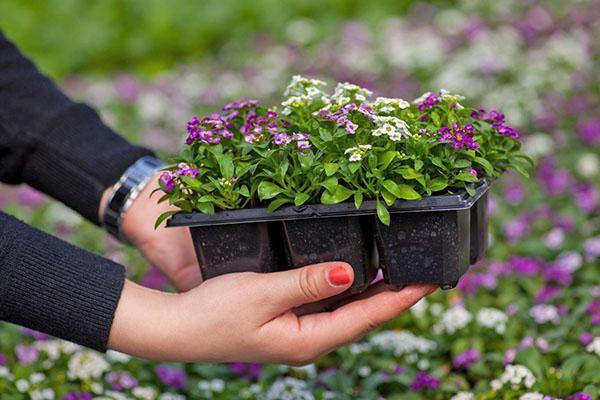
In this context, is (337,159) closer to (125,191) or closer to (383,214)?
(383,214)

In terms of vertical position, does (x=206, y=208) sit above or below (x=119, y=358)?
above

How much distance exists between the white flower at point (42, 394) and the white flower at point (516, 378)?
1.13 meters

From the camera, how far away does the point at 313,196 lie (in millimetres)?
1650

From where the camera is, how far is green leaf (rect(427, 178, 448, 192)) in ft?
5.29

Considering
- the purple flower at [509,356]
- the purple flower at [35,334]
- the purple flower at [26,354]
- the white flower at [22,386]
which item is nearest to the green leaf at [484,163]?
the purple flower at [509,356]

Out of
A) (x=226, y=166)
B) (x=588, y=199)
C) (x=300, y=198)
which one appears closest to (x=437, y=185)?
(x=300, y=198)

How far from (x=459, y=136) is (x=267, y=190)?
385mm

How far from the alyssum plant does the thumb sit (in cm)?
13

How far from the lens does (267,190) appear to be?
1618mm

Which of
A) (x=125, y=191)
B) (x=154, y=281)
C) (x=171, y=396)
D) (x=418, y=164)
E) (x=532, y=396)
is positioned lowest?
(x=154, y=281)

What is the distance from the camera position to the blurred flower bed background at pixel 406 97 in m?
2.27

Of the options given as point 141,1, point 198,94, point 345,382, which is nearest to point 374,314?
point 345,382

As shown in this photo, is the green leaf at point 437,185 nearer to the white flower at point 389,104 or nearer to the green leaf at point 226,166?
the white flower at point 389,104

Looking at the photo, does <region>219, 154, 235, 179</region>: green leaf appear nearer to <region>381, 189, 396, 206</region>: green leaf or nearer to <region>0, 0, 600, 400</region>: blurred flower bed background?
<region>381, 189, 396, 206</region>: green leaf
